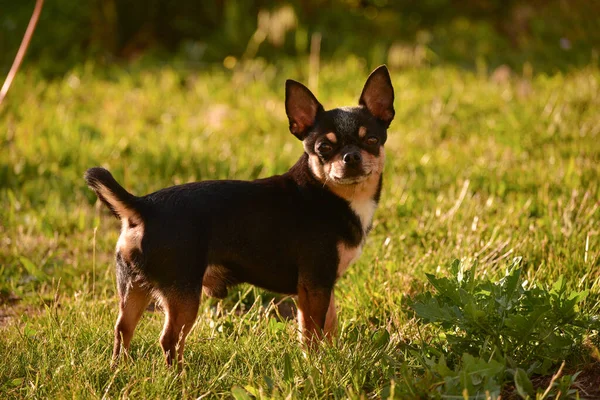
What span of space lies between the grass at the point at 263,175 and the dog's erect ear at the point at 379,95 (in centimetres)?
78

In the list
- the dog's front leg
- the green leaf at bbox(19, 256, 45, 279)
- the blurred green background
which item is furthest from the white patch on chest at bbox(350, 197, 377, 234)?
the blurred green background

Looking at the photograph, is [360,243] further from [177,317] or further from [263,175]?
[263,175]

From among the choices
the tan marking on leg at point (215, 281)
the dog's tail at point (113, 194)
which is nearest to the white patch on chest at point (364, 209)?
the tan marking on leg at point (215, 281)

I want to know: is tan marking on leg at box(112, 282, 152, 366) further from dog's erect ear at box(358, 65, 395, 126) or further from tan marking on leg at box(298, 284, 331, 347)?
dog's erect ear at box(358, 65, 395, 126)

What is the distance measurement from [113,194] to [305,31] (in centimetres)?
646

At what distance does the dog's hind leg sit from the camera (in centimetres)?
319

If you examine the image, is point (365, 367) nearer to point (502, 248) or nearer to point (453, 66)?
point (502, 248)

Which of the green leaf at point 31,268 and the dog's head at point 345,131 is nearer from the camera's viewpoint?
the dog's head at point 345,131

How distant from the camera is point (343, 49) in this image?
9016mm

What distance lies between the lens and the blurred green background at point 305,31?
8.92 meters

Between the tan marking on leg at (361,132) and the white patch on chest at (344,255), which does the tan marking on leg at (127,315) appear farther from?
the tan marking on leg at (361,132)

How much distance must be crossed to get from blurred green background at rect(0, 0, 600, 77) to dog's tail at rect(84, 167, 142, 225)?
5628 mm

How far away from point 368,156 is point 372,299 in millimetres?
755

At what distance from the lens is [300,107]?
148 inches
